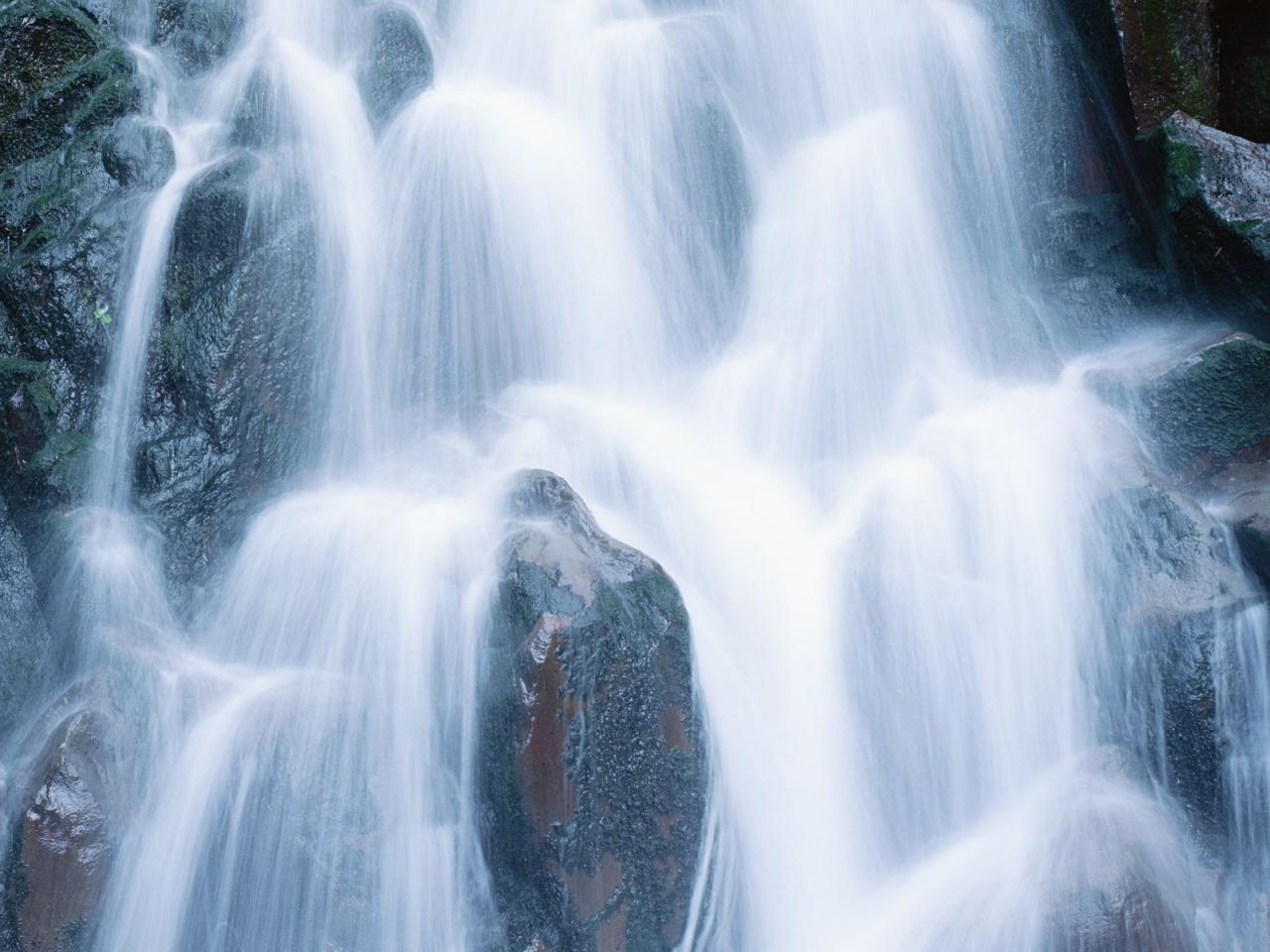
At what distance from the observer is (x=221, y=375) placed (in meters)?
5.54

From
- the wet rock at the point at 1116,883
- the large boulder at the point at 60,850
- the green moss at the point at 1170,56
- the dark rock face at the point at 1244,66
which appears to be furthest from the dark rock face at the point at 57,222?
the dark rock face at the point at 1244,66

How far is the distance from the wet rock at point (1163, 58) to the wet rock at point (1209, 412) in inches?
65.0

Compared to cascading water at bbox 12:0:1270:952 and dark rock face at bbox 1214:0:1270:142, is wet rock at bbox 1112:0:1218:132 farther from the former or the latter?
cascading water at bbox 12:0:1270:952

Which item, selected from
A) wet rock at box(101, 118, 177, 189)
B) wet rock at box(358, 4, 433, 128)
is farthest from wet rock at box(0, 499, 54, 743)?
wet rock at box(358, 4, 433, 128)

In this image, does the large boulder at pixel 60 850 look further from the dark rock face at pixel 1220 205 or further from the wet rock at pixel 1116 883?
the dark rock face at pixel 1220 205

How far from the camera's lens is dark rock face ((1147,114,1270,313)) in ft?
18.3

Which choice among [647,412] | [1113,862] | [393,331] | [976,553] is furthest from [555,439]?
[1113,862]

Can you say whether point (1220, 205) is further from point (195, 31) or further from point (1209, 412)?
point (195, 31)

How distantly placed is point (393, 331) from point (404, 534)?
5.23ft

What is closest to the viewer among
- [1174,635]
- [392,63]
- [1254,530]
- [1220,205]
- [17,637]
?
[1174,635]

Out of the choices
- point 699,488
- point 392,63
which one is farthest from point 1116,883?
point 392,63

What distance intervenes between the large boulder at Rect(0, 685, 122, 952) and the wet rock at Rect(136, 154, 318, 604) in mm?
1128

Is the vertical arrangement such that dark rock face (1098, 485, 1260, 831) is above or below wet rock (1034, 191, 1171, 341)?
below

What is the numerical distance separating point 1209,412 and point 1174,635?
4.20ft
